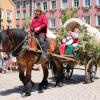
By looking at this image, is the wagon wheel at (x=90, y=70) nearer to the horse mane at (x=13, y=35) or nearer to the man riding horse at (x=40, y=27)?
the man riding horse at (x=40, y=27)

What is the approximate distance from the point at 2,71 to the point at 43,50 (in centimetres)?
774

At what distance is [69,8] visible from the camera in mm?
57750

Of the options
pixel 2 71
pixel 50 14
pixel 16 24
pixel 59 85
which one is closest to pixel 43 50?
pixel 59 85

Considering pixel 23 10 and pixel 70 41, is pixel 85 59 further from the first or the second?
pixel 23 10

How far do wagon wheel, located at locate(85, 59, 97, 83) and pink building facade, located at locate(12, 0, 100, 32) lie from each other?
3938 cm

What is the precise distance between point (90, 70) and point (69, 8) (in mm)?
43693

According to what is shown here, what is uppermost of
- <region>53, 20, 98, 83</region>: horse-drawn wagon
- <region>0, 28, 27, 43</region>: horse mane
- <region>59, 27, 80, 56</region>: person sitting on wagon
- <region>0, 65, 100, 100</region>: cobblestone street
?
<region>0, 28, 27, 43</region>: horse mane

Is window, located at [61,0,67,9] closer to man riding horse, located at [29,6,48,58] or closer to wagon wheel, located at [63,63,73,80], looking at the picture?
wagon wheel, located at [63,63,73,80]

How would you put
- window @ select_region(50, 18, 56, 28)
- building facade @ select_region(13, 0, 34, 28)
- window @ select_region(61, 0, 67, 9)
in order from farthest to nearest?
building facade @ select_region(13, 0, 34, 28), window @ select_region(50, 18, 56, 28), window @ select_region(61, 0, 67, 9)

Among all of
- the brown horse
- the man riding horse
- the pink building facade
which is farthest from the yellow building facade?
the brown horse

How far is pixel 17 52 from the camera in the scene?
11898 millimetres

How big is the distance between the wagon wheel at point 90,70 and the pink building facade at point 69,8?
39.4m

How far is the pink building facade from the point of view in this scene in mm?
55250

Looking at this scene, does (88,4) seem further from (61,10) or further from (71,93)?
(71,93)
